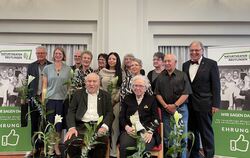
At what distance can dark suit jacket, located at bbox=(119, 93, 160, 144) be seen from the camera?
131 inches

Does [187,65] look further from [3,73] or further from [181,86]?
[3,73]

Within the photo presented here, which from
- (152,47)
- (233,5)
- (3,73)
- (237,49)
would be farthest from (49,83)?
(233,5)

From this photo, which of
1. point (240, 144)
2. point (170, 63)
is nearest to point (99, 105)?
point (170, 63)

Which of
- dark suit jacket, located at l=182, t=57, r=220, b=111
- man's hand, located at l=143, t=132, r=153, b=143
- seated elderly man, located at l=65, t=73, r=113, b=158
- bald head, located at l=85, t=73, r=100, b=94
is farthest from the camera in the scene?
dark suit jacket, located at l=182, t=57, r=220, b=111

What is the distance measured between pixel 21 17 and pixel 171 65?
2965 millimetres

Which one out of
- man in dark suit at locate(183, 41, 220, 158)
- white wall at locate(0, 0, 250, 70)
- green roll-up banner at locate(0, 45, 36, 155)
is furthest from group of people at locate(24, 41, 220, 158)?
white wall at locate(0, 0, 250, 70)

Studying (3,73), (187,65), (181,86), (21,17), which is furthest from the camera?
(21,17)

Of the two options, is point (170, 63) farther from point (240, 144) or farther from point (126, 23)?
point (126, 23)

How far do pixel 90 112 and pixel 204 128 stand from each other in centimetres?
150

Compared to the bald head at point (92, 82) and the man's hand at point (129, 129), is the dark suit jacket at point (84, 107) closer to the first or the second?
the bald head at point (92, 82)

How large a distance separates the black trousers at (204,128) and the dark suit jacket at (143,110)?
0.75 metres

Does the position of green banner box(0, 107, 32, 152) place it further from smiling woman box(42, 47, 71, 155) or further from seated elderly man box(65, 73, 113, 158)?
seated elderly man box(65, 73, 113, 158)

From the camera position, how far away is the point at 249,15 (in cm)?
525

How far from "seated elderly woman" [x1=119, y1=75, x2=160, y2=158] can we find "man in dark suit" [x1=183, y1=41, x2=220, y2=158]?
71 centimetres
